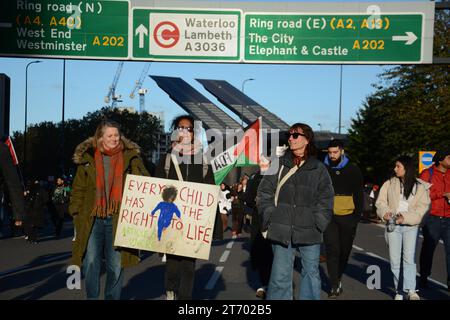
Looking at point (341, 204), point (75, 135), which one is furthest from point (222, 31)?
point (75, 135)

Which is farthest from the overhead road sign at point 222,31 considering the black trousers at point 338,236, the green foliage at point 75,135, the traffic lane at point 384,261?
the green foliage at point 75,135

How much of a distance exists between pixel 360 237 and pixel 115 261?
14.9 m

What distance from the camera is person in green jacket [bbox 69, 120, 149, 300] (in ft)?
20.7

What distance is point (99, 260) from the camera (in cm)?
643

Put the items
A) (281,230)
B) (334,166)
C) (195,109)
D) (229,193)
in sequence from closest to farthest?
(281,230)
(334,166)
(229,193)
(195,109)

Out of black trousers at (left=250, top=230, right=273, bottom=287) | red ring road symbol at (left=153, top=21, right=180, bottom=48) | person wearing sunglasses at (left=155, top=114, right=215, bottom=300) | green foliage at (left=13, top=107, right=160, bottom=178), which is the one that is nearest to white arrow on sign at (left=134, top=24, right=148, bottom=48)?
red ring road symbol at (left=153, top=21, right=180, bottom=48)

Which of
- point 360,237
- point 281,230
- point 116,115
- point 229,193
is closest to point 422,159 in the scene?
point 360,237

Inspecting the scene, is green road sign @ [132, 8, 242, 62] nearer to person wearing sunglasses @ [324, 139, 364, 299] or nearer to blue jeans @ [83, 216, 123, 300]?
person wearing sunglasses @ [324, 139, 364, 299]

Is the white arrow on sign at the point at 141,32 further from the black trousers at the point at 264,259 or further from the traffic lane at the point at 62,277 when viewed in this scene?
the black trousers at the point at 264,259

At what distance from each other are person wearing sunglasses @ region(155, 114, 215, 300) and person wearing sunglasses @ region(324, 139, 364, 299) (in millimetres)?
2429

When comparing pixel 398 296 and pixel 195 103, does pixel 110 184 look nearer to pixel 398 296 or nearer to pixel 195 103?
pixel 398 296

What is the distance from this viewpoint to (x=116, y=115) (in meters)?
66.2

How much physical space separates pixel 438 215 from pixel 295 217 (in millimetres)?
4142
